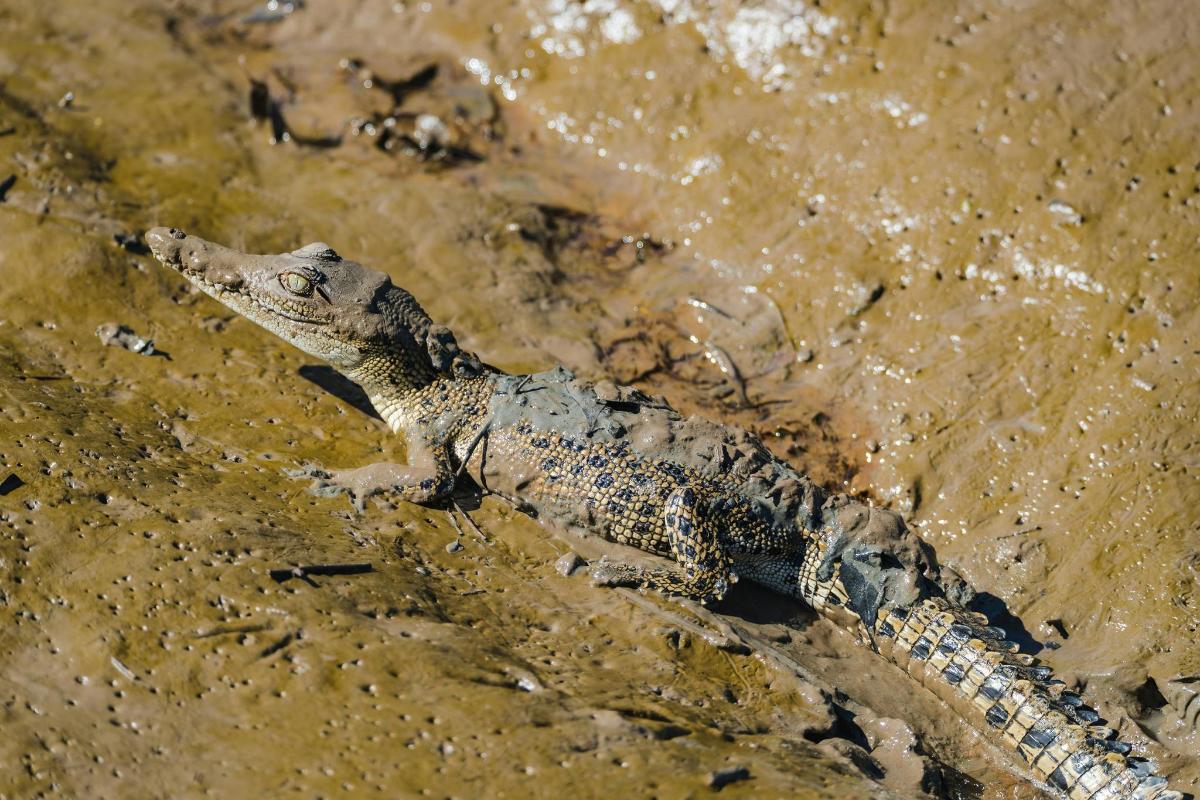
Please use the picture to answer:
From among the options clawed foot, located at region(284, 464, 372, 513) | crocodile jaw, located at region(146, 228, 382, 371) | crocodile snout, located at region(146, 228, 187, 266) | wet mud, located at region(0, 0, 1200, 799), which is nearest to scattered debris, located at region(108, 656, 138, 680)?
wet mud, located at region(0, 0, 1200, 799)

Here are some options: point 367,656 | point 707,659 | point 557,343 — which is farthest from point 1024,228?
point 367,656

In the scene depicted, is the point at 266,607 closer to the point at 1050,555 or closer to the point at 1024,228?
the point at 1050,555

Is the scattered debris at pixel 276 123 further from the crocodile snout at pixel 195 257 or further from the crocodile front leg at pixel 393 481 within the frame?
the crocodile front leg at pixel 393 481

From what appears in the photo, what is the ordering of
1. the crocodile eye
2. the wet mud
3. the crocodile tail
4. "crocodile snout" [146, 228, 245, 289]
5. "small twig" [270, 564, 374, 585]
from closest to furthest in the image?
the wet mud
"small twig" [270, 564, 374, 585]
the crocodile tail
the crocodile eye
"crocodile snout" [146, 228, 245, 289]

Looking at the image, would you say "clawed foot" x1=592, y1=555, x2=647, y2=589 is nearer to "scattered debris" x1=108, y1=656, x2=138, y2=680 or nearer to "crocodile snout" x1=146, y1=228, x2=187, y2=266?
"scattered debris" x1=108, y1=656, x2=138, y2=680

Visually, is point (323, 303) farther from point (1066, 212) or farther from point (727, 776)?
point (1066, 212)

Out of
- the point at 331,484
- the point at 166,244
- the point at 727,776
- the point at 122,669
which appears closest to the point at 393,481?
the point at 331,484
